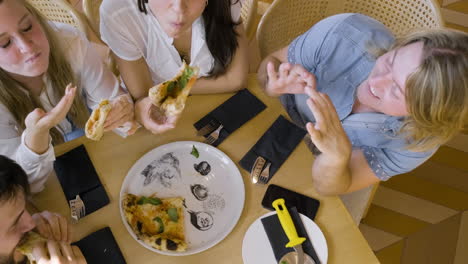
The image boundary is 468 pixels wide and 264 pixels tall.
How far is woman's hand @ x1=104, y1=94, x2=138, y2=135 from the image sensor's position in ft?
4.23

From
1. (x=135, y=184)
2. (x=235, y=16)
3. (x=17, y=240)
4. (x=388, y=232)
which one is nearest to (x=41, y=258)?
(x=17, y=240)

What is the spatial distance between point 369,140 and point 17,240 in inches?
47.1

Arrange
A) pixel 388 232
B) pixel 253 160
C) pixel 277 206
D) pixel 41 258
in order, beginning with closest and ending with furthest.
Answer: pixel 41 258
pixel 277 206
pixel 253 160
pixel 388 232

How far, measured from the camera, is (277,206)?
4.05 feet

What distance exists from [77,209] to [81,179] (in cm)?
11

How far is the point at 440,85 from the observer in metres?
1.12

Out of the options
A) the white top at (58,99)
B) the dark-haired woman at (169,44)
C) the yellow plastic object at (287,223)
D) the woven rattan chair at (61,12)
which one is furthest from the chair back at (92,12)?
the yellow plastic object at (287,223)

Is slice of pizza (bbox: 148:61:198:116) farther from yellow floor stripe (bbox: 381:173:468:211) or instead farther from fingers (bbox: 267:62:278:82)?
yellow floor stripe (bbox: 381:173:468:211)

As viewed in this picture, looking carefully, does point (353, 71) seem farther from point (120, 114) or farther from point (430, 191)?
point (430, 191)

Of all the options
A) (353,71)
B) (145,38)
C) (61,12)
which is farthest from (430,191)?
(61,12)

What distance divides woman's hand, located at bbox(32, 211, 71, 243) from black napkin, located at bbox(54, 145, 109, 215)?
0.28ft

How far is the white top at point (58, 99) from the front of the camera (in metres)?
1.20

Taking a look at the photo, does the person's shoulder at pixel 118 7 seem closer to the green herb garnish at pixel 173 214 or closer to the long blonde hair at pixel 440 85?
the green herb garnish at pixel 173 214

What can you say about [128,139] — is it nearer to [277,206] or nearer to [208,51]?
[208,51]
